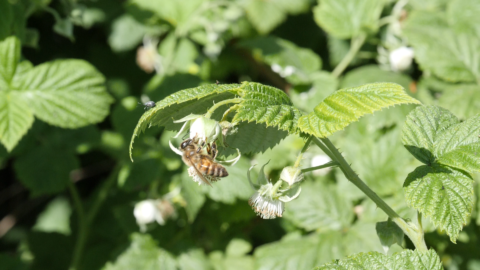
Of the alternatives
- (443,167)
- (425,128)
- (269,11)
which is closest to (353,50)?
(269,11)

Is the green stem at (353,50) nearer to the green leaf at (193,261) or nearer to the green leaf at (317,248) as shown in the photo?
the green leaf at (317,248)

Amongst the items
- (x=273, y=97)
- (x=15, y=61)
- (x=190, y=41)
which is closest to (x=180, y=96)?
(x=273, y=97)

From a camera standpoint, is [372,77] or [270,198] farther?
[372,77]

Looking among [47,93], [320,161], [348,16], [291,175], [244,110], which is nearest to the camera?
[244,110]

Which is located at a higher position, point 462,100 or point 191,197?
point 462,100

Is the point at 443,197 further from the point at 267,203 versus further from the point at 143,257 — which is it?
the point at 143,257

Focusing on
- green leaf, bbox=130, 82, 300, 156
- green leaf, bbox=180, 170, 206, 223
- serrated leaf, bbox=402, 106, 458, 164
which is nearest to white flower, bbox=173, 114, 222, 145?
green leaf, bbox=130, 82, 300, 156

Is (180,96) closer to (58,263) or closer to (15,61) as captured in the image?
(15,61)
